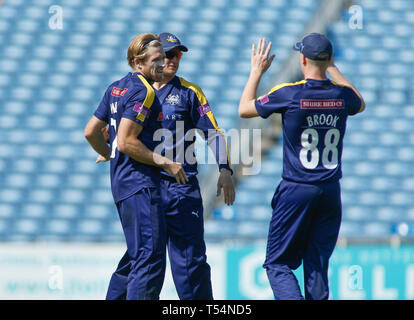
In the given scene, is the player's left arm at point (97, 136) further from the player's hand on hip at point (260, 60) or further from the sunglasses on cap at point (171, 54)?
the player's hand on hip at point (260, 60)

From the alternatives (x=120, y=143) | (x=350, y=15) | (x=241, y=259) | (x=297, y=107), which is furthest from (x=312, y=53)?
(x=350, y=15)

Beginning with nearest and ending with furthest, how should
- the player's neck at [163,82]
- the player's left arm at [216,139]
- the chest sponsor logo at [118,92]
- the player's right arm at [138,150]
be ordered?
the player's right arm at [138,150], the chest sponsor logo at [118,92], the player's left arm at [216,139], the player's neck at [163,82]

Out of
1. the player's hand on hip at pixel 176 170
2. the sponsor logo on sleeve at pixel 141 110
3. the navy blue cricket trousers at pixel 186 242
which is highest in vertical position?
the sponsor logo on sleeve at pixel 141 110

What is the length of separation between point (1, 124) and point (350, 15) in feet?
19.4

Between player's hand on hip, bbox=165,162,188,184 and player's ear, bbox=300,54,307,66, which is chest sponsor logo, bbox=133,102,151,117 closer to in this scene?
player's hand on hip, bbox=165,162,188,184

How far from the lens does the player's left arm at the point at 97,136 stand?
4734 millimetres

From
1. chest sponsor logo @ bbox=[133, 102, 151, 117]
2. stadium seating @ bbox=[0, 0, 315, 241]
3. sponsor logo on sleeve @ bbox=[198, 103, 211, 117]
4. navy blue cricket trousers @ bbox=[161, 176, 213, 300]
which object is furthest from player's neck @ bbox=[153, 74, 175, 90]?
stadium seating @ bbox=[0, 0, 315, 241]

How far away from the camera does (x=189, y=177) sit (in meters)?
4.82

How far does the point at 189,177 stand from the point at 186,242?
44cm

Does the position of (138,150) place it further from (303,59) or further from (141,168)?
(303,59)

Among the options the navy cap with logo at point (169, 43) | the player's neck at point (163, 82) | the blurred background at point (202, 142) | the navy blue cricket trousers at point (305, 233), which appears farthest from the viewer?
the blurred background at point (202, 142)

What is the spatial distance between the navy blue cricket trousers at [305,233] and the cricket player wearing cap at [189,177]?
368mm

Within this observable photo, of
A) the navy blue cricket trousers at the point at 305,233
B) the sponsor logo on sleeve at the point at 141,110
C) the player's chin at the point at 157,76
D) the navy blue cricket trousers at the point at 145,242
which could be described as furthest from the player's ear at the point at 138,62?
the navy blue cricket trousers at the point at 305,233

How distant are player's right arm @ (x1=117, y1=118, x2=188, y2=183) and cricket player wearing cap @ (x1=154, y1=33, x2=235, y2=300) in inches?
14.9
